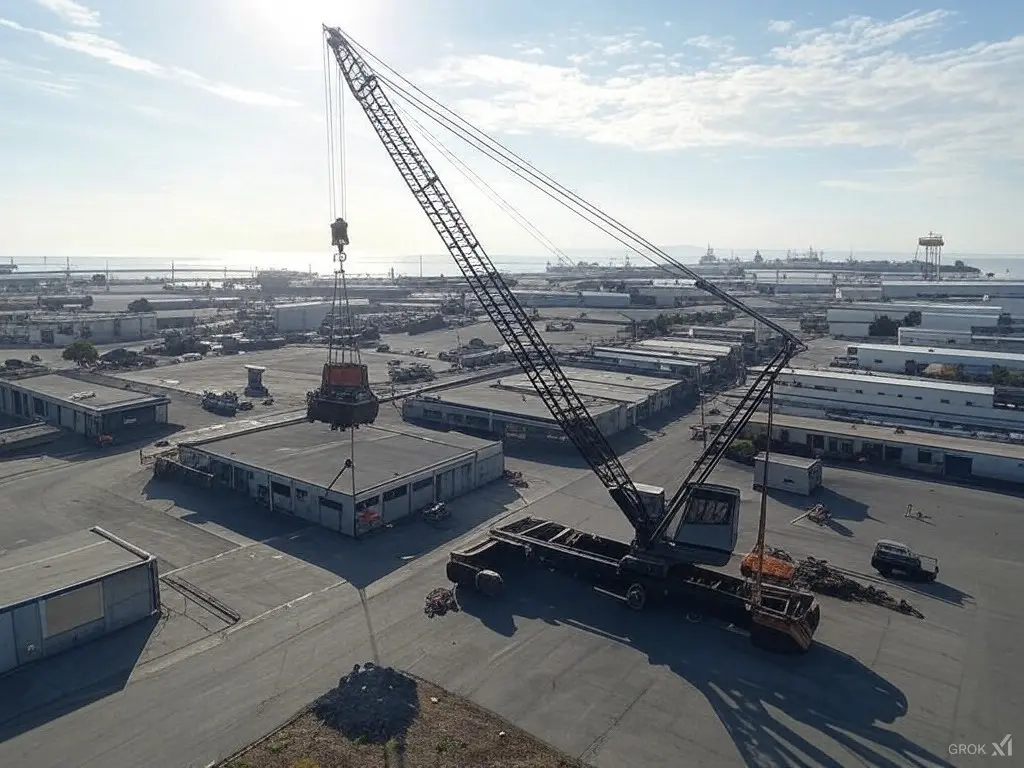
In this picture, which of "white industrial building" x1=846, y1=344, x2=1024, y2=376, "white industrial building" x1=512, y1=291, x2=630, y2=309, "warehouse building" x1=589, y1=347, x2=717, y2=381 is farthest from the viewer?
"white industrial building" x1=512, y1=291, x2=630, y2=309

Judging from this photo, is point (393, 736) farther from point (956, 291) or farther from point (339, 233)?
point (956, 291)

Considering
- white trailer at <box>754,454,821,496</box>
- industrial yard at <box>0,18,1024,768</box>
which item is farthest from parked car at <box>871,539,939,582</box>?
white trailer at <box>754,454,821,496</box>

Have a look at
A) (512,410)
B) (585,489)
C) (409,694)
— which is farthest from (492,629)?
(512,410)

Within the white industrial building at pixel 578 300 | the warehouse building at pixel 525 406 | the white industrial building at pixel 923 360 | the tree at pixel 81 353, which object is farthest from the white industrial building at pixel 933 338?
the tree at pixel 81 353

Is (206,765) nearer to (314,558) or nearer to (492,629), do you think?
(492,629)

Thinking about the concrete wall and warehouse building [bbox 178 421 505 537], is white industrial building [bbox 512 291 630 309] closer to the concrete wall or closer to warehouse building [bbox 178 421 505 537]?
warehouse building [bbox 178 421 505 537]

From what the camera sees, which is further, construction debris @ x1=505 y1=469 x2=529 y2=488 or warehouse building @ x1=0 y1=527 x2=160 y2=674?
construction debris @ x1=505 y1=469 x2=529 y2=488

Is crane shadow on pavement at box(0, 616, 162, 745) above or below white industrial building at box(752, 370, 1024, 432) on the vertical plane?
below
